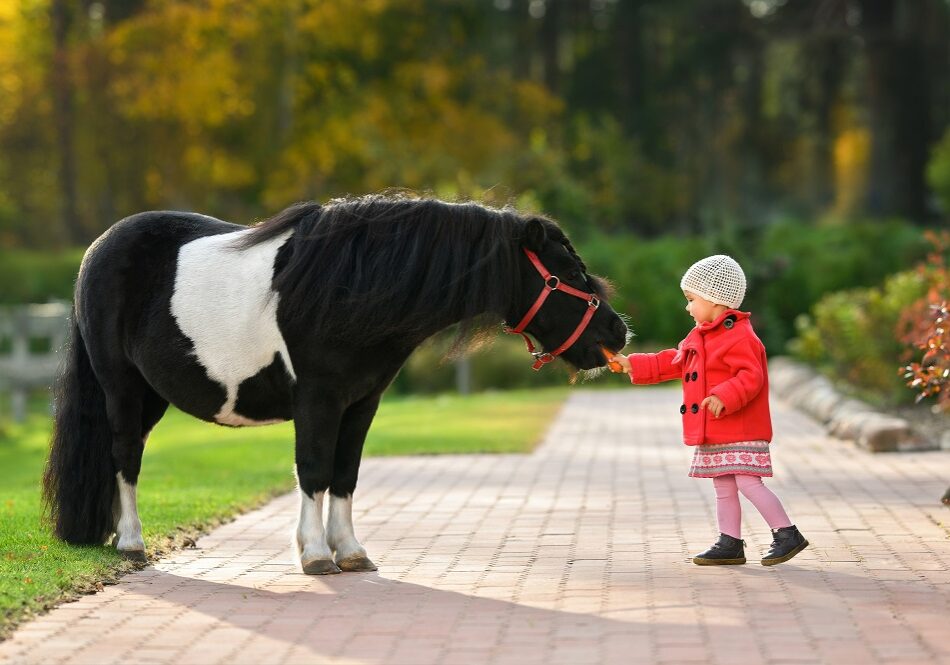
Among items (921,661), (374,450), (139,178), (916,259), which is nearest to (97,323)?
(921,661)

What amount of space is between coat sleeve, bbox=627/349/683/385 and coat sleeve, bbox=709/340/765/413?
0.83 feet

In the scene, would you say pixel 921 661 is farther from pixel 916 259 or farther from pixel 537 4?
pixel 537 4

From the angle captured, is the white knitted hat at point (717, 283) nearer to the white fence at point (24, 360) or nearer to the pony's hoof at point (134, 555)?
the pony's hoof at point (134, 555)

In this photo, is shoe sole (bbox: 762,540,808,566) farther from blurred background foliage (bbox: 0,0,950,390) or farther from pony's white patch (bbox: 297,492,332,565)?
blurred background foliage (bbox: 0,0,950,390)

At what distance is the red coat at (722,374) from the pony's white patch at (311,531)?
5.16 ft

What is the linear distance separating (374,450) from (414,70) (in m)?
25.4

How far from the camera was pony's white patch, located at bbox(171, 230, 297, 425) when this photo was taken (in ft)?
22.6

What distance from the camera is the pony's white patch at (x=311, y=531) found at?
6.82m

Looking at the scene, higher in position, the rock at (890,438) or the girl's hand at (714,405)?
the girl's hand at (714,405)

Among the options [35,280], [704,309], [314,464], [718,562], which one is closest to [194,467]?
[314,464]

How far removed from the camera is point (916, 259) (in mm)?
24062

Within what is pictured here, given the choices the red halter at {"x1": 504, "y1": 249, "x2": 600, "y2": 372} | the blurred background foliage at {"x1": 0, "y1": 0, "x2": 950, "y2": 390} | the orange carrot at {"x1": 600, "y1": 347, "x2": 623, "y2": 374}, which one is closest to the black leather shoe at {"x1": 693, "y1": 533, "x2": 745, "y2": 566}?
the orange carrot at {"x1": 600, "y1": 347, "x2": 623, "y2": 374}

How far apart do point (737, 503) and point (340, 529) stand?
6.12 ft

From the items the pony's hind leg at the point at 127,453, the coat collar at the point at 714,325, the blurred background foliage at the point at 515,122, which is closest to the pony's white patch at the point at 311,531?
the pony's hind leg at the point at 127,453
